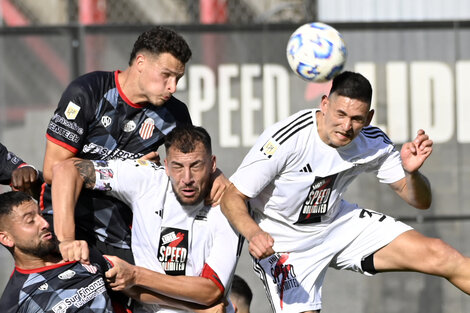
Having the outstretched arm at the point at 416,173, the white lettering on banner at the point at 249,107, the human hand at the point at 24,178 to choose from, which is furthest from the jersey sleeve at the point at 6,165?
the outstretched arm at the point at 416,173

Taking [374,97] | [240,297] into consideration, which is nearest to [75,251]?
[240,297]

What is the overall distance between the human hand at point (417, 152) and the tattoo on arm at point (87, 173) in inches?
71.7

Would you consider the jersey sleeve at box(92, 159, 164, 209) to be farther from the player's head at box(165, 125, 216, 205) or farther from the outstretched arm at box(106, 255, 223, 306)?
the outstretched arm at box(106, 255, 223, 306)

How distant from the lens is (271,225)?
17.6 ft

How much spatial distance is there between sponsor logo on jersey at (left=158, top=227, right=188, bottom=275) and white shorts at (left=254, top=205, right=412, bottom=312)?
78 centimetres

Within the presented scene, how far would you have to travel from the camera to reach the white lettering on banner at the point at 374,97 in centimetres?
721

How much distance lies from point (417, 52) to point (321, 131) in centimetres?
258

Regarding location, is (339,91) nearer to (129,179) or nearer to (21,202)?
(129,179)

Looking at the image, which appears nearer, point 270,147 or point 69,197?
point 69,197

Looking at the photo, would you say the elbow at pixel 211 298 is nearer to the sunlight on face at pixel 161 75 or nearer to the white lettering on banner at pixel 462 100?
the sunlight on face at pixel 161 75

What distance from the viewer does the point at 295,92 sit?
7.25 m

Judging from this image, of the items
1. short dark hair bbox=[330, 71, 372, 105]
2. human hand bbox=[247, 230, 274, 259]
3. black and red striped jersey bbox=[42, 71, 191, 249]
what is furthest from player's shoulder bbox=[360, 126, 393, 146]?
human hand bbox=[247, 230, 274, 259]

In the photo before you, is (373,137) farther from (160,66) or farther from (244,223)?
(160,66)

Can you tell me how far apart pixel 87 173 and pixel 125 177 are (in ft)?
0.71
